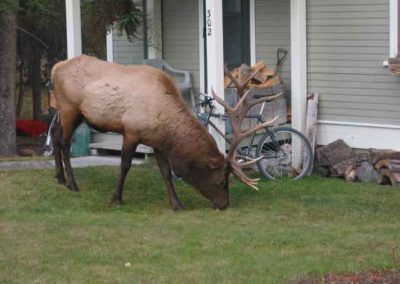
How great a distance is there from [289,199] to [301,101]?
287 centimetres

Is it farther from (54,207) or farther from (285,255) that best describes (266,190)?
(285,255)

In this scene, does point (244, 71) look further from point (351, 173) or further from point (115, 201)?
point (115, 201)

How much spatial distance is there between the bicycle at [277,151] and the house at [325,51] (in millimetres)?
316

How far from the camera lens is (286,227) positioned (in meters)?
9.47

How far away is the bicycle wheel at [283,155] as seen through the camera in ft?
42.3

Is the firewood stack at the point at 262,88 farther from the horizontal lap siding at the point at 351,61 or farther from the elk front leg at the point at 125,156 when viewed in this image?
the elk front leg at the point at 125,156

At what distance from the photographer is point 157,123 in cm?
1030

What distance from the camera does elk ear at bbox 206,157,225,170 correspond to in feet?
34.0

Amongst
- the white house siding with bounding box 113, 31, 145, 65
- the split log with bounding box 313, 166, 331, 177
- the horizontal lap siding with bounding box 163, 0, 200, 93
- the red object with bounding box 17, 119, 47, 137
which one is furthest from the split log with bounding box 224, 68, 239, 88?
the red object with bounding box 17, 119, 47, 137

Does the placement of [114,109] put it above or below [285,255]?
above

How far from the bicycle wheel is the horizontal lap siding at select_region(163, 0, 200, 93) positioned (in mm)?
2588

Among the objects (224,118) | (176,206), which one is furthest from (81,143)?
(176,206)

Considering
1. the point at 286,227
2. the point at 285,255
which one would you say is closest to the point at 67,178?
the point at 286,227

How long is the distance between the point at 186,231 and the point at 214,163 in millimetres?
1430
